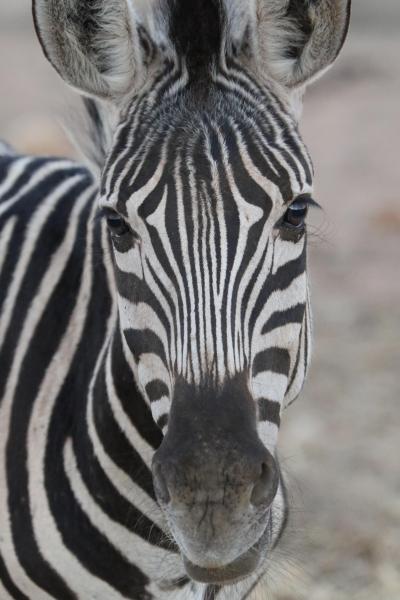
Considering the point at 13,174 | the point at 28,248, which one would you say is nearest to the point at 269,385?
the point at 28,248

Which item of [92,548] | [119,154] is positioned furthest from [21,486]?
[119,154]

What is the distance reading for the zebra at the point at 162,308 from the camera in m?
3.04

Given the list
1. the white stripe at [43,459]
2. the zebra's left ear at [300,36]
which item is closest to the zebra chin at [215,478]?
the white stripe at [43,459]

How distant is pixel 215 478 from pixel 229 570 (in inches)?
12.9

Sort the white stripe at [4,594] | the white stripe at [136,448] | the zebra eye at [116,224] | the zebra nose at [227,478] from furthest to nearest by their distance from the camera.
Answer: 1. the white stripe at [4,594]
2. the white stripe at [136,448]
3. the zebra eye at [116,224]
4. the zebra nose at [227,478]

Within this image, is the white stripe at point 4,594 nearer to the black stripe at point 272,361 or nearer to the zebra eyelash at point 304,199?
the black stripe at point 272,361

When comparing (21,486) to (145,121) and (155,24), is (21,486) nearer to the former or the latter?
(145,121)

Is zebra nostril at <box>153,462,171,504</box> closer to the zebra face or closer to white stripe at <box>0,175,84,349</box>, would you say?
the zebra face

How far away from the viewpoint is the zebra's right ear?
11.7 feet

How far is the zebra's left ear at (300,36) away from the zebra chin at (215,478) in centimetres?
118

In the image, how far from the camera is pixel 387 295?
11680 mm

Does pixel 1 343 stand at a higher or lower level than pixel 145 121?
lower

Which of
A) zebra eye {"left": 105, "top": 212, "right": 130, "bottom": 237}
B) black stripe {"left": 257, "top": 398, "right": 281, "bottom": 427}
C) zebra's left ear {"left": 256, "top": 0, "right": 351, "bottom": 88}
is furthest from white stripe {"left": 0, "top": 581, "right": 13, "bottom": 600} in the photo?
zebra's left ear {"left": 256, "top": 0, "right": 351, "bottom": 88}

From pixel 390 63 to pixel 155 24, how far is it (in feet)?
59.1
